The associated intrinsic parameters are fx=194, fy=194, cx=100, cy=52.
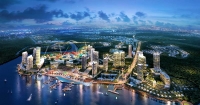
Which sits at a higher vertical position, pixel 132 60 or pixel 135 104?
pixel 132 60

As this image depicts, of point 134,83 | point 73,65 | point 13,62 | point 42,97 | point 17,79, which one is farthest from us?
point 13,62

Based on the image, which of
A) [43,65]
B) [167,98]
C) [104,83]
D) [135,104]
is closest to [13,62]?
[43,65]

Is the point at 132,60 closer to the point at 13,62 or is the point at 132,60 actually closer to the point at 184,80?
the point at 184,80

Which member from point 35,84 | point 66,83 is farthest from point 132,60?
point 35,84

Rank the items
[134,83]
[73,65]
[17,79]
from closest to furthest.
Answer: [134,83] < [17,79] < [73,65]

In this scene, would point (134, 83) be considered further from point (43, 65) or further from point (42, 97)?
point (43, 65)

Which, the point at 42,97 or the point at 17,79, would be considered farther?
the point at 17,79
